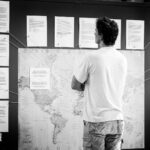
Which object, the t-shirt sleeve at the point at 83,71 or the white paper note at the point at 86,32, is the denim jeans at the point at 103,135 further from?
the white paper note at the point at 86,32

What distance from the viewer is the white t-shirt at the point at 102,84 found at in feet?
5.98

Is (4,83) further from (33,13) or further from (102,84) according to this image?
(102,84)

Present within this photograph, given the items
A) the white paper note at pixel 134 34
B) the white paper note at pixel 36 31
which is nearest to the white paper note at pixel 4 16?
the white paper note at pixel 36 31

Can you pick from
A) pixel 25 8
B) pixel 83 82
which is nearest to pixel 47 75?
pixel 25 8

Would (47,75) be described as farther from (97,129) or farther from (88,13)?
(97,129)

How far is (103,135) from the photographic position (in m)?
1.83

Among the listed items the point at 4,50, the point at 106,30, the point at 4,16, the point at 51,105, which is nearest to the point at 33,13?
the point at 4,16

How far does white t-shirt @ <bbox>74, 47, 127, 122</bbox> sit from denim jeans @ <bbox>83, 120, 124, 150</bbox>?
0.03 m

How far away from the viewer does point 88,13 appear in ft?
9.81

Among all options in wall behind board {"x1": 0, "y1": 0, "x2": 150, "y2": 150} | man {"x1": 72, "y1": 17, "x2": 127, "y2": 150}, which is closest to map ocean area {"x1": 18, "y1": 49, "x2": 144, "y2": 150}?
wall behind board {"x1": 0, "y1": 0, "x2": 150, "y2": 150}

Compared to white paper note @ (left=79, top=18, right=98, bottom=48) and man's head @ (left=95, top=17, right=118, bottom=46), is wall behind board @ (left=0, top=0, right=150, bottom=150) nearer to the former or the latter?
white paper note @ (left=79, top=18, right=98, bottom=48)

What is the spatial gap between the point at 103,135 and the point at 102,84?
0.32m

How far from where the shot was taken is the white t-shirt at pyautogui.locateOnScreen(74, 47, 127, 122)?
5.98 feet

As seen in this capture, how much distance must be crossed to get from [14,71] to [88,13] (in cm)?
94
